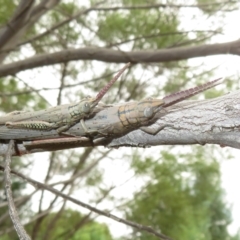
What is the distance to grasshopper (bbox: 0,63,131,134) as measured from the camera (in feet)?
1.60

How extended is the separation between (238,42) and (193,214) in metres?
1.14

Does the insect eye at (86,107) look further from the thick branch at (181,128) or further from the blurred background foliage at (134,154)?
the blurred background foliage at (134,154)

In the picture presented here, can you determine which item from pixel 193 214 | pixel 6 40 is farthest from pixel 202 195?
pixel 6 40

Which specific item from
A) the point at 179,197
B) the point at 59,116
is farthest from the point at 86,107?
the point at 179,197

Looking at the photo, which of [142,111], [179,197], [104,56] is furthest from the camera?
[179,197]

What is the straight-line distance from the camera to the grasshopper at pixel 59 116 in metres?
0.49

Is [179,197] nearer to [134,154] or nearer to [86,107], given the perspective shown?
[134,154]

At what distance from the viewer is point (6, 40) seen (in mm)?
1331

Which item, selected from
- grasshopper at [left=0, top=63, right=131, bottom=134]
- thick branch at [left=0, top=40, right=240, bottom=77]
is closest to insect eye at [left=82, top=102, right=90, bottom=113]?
grasshopper at [left=0, top=63, right=131, bottom=134]

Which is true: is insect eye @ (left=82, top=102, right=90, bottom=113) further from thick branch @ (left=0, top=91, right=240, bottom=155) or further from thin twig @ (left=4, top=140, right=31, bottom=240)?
thin twig @ (left=4, top=140, right=31, bottom=240)

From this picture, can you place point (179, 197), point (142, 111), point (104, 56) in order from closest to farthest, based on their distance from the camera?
point (142, 111) → point (104, 56) → point (179, 197)

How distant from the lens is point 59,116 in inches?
20.1

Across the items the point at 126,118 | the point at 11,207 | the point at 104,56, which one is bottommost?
the point at 11,207

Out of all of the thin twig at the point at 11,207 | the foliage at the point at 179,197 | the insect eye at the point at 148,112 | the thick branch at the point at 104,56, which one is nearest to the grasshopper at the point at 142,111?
the insect eye at the point at 148,112
